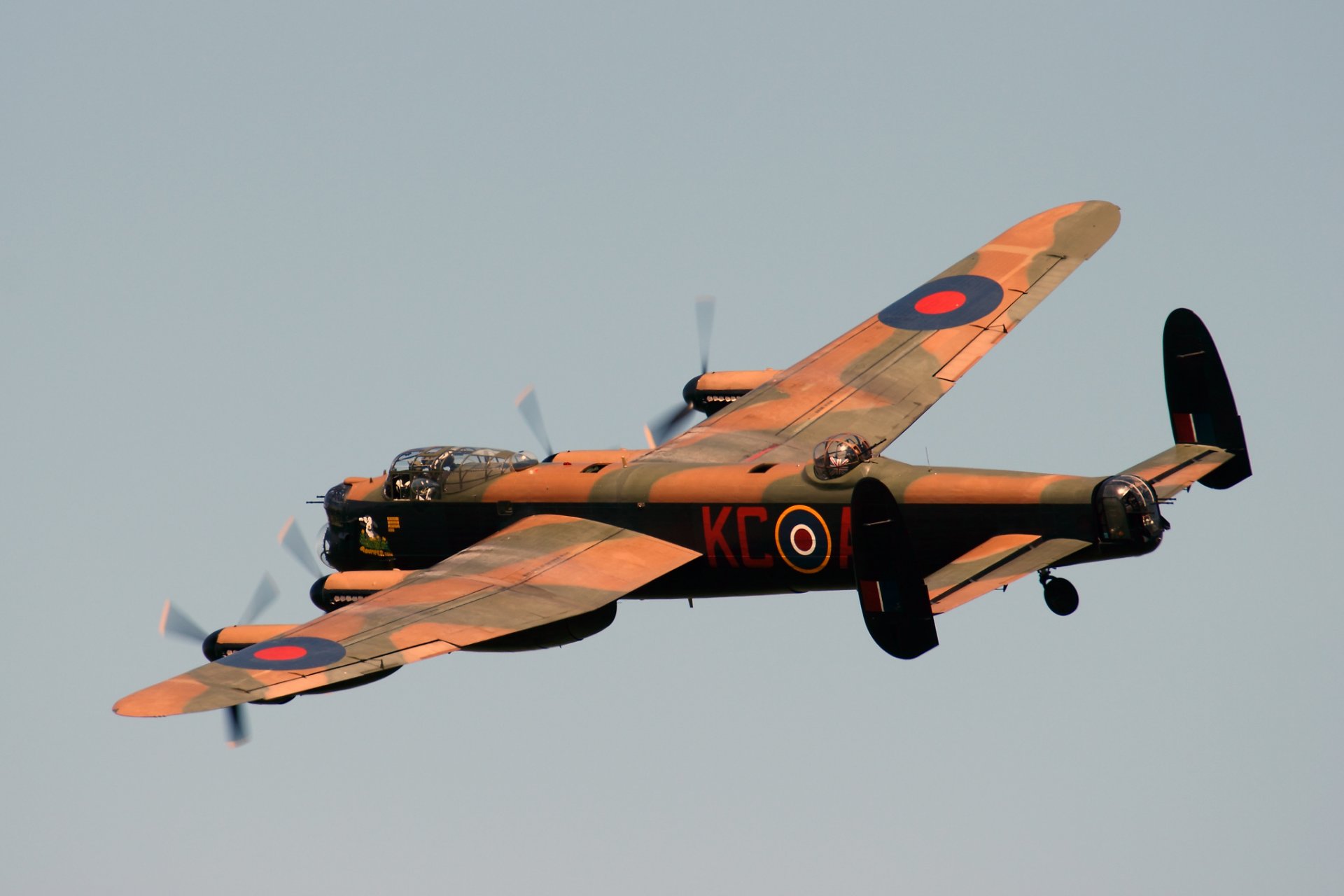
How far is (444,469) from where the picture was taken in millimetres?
44562

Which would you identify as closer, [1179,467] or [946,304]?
[1179,467]

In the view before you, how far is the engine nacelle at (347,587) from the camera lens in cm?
4091

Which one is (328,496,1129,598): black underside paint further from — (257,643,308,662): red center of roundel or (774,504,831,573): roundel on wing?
(257,643,308,662): red center of roundel

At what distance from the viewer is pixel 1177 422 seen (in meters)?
41.2

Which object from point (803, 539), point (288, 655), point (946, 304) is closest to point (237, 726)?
point (288, 655)

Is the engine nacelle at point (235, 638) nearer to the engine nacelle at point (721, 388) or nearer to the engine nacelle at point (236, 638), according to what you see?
the engine nacelle at point (236, 638)

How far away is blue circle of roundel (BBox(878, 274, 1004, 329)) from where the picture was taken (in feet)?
162

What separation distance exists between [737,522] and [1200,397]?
28.1 ft

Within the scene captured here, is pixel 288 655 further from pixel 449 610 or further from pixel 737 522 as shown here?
pixel 737 522

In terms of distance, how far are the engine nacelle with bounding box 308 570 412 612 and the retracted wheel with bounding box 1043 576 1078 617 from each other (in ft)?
37.4

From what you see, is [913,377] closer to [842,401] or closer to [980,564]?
[842,401]

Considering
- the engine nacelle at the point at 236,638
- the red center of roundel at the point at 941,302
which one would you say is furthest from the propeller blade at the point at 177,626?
the red center of roundel at the point at 941,302

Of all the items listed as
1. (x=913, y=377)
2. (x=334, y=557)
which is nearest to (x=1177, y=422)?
(x=913, y=377)

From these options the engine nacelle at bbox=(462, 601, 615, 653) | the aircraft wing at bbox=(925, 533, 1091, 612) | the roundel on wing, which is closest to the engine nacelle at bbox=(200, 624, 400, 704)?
the engine nacelle at bbox=(462, 601, 615, 653)
